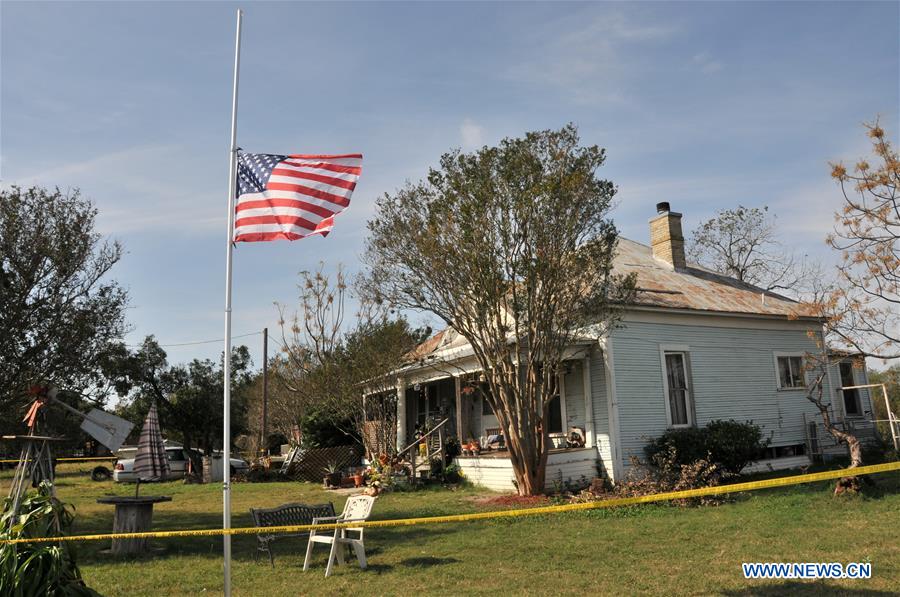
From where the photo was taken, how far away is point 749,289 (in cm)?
2156

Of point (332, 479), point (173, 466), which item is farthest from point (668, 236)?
point (173, 466)

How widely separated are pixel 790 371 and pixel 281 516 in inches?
628

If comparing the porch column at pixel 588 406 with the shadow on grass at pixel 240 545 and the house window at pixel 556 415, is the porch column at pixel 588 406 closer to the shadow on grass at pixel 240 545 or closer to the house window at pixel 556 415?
the house window at pixel 556 415

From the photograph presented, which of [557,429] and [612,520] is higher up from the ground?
[557,429]

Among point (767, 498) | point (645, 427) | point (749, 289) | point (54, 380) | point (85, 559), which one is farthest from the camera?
point (749, 289)

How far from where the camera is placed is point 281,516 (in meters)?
9.81

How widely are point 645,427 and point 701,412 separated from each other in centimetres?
197

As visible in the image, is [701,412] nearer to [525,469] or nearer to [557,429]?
[557,429]

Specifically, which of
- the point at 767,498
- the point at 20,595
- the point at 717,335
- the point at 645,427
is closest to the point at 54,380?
the point at 20,595

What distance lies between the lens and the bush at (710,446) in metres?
15.8

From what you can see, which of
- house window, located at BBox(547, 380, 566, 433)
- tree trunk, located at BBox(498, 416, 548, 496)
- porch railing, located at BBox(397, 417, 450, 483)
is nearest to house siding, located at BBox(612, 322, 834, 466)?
house window, located at BBox(547, 380, 566, 433)

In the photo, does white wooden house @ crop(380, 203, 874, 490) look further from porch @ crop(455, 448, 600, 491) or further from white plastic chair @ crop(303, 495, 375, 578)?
white plastic chair @ crop(303, 495, 375, 578)

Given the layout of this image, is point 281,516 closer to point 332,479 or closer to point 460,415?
point 460,415

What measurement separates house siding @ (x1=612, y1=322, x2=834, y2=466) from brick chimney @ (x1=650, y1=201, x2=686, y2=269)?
138 inches
